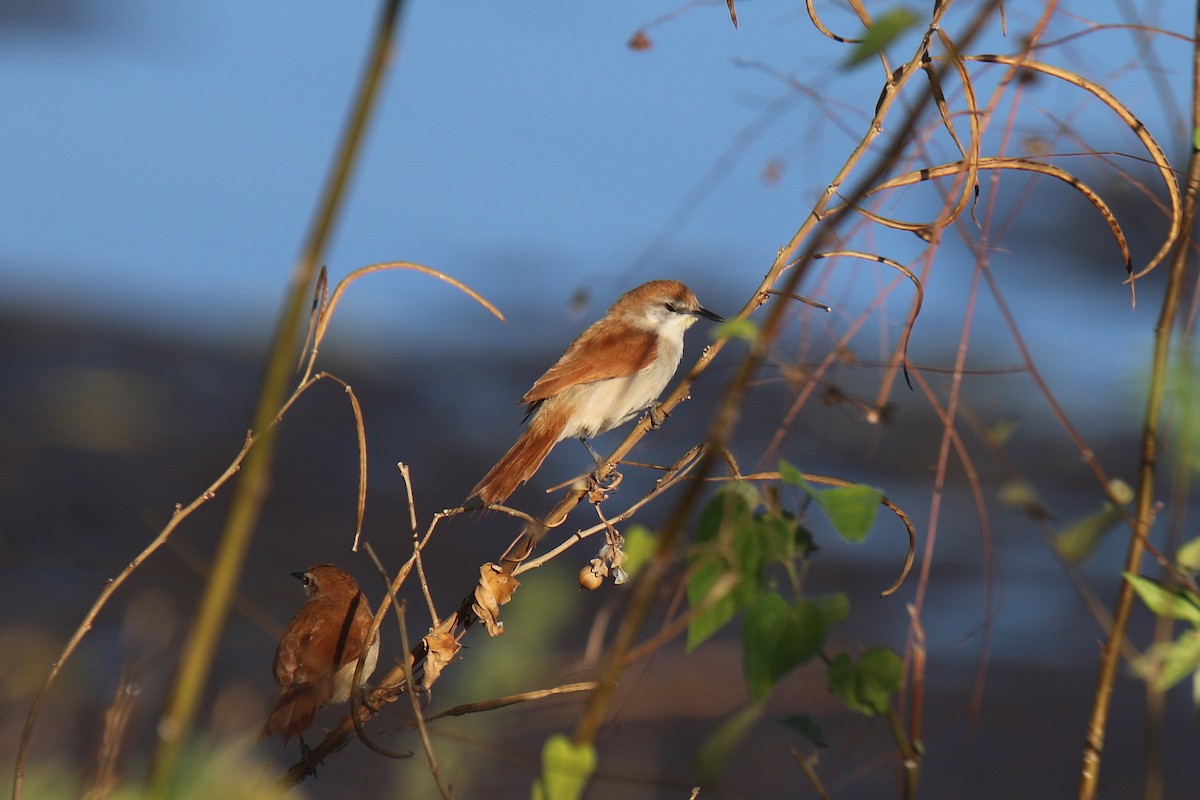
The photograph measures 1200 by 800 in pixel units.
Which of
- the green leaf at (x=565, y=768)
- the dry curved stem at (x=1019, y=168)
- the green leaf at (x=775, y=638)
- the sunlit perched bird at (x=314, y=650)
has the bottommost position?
the sunlit perched bird at (x=314, y=650)

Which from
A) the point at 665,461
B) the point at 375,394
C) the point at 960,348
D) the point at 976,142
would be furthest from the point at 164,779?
the point at 375,394

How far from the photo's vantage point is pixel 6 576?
921 cm

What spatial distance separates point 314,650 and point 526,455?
1.87 metres

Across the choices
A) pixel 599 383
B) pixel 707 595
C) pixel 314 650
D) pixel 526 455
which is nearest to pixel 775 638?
pixel 707 595

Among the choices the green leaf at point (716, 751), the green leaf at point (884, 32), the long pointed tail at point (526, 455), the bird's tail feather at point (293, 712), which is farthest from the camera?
the long pointed tail at point (526, 455)

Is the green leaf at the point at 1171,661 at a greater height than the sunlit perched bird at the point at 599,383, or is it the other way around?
the green leaf at the point at 1171,661

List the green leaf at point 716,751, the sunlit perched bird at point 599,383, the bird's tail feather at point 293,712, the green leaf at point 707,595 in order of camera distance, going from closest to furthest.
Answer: the green leaf at point 716,751 < the green leaf at point 707,595 < the bird's tail feather at point 293,712 < the sunlit perched bird at point 599,383

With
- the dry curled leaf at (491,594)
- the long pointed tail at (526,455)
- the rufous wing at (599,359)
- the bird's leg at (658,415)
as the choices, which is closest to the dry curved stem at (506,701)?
the dry curled leaf at (491,594)

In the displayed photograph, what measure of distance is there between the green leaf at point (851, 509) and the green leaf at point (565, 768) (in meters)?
0.36

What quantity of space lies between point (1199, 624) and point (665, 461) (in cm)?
912

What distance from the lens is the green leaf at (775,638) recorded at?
4.24ft

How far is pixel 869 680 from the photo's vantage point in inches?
57.0

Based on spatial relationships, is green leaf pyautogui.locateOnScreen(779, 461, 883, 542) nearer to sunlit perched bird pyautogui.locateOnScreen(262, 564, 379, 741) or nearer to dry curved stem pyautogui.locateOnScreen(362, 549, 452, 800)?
dry curved stem pyautogui.locateOnScreen(362, 549, 452, 800)

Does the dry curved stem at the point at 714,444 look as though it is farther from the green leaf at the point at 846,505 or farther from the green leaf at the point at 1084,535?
the green leaf at the point at 1084,535
